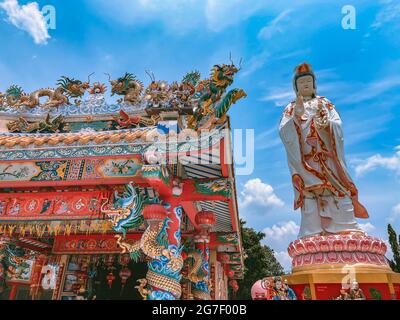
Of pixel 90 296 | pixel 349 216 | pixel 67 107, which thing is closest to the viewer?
pixel 349 216

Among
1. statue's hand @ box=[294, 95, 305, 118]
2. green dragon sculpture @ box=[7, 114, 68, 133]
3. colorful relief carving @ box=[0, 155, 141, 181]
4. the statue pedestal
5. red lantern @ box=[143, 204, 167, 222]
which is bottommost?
the statue pedestal

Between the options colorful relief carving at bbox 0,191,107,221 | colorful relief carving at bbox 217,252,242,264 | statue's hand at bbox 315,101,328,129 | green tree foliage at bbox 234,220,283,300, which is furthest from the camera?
green tree foliage at bbox 234,220,283,300

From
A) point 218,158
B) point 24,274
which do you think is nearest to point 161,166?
point 218,158

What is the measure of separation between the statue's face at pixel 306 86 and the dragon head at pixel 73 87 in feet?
20.4

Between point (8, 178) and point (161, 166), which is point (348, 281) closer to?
point (161, 166)

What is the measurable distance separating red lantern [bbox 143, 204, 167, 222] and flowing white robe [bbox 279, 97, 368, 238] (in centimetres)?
243

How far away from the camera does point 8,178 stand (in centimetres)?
651

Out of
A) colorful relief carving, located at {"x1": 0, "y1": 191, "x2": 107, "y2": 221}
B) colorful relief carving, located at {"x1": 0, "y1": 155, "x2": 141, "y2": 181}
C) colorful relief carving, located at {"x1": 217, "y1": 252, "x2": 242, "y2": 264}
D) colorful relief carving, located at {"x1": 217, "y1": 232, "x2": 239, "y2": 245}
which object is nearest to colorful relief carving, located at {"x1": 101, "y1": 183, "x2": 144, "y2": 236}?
colorful relief carving, located at {"x1": 0, "y1": 155, "x2": 141, "y2": 181}

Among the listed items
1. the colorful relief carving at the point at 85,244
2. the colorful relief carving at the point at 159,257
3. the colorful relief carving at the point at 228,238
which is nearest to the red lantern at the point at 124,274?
the colorful relief carving at the point at 85,244

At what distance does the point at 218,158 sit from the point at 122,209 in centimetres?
204

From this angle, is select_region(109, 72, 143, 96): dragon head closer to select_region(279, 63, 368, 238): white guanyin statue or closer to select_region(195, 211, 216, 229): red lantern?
select_region(195, 211, 216, 229): red lantern

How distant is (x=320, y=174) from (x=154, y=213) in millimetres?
2986

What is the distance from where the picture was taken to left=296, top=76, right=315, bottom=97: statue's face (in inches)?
202

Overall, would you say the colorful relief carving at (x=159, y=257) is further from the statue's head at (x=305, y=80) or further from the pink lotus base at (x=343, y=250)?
the statue's head at (x=305, y=80)
